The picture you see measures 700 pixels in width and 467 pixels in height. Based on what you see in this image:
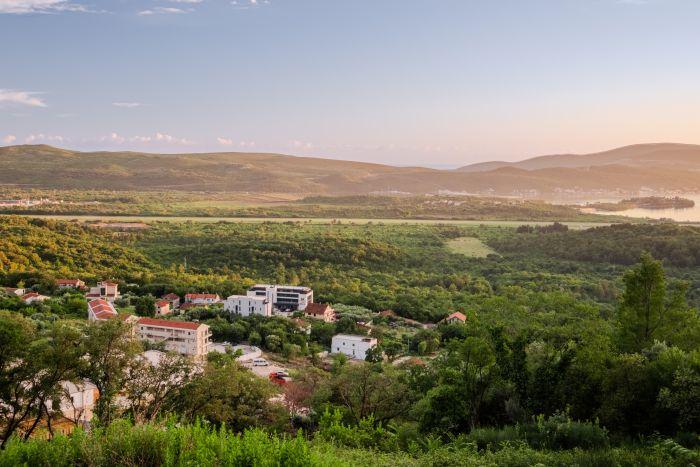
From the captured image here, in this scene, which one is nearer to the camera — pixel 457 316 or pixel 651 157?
pixel 457 316

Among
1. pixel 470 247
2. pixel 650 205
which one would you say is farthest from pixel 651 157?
pixel 470 247

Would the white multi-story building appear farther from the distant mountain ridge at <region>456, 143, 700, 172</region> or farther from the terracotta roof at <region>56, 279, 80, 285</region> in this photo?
the distant mountain ridge at <region>456, 143, 700, 172</region>

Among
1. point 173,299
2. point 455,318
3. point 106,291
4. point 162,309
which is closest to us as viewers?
point 455,318

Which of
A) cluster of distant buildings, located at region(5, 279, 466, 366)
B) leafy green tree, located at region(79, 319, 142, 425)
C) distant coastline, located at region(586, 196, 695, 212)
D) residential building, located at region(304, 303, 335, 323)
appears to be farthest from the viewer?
distant coastline, located at region(586, 196, 695, 212)

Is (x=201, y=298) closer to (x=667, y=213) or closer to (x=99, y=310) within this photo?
(x=99, y=310)

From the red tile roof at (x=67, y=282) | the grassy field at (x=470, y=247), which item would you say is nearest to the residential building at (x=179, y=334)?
the red tile roof at (x=67, y=282)

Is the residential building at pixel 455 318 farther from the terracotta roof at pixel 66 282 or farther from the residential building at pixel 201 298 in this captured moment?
the terracotta roof at pixel 66 282

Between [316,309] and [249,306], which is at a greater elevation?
[249,306]

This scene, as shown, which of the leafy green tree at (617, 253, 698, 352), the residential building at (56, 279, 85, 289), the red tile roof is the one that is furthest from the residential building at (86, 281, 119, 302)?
the leafy green tree at (617, 253, 698, 352)
